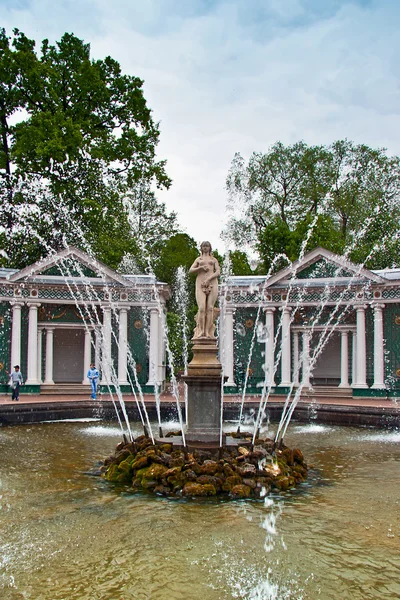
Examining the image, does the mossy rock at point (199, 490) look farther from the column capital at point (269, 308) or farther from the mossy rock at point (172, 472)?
the column capital at point (269, 308)

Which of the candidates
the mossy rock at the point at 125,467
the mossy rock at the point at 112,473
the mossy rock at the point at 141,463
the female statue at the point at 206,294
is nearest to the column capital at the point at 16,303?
the female statue at the point at 206,294

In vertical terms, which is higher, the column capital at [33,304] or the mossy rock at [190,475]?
the column capital at [33,304]

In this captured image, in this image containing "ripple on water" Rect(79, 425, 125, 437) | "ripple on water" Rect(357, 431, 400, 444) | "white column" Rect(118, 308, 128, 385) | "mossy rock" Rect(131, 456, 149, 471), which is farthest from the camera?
"white column" Rect(118, 308, 128, 385)

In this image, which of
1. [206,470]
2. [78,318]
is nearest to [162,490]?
[206,470]

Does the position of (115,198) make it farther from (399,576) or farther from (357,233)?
(399,576)

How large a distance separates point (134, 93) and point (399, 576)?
2832 cm

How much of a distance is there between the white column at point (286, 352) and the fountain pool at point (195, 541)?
15.0 meters

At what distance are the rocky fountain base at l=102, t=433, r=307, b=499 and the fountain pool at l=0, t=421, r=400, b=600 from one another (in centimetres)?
27

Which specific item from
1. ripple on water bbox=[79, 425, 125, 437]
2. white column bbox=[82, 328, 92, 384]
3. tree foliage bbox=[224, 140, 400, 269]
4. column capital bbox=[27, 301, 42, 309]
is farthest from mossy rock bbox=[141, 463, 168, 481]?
tree foliage bbox=[224, 140, 400, 269]

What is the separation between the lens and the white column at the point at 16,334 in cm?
2384

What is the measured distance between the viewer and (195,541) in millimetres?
6180

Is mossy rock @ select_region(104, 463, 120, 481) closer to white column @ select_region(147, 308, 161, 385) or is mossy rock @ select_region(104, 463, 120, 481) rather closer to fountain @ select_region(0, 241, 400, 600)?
fountain @ select_region(0, 241, 400, 600)

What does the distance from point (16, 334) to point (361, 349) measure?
1330 centimetres

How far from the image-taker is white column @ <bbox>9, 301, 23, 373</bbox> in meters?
23.8
